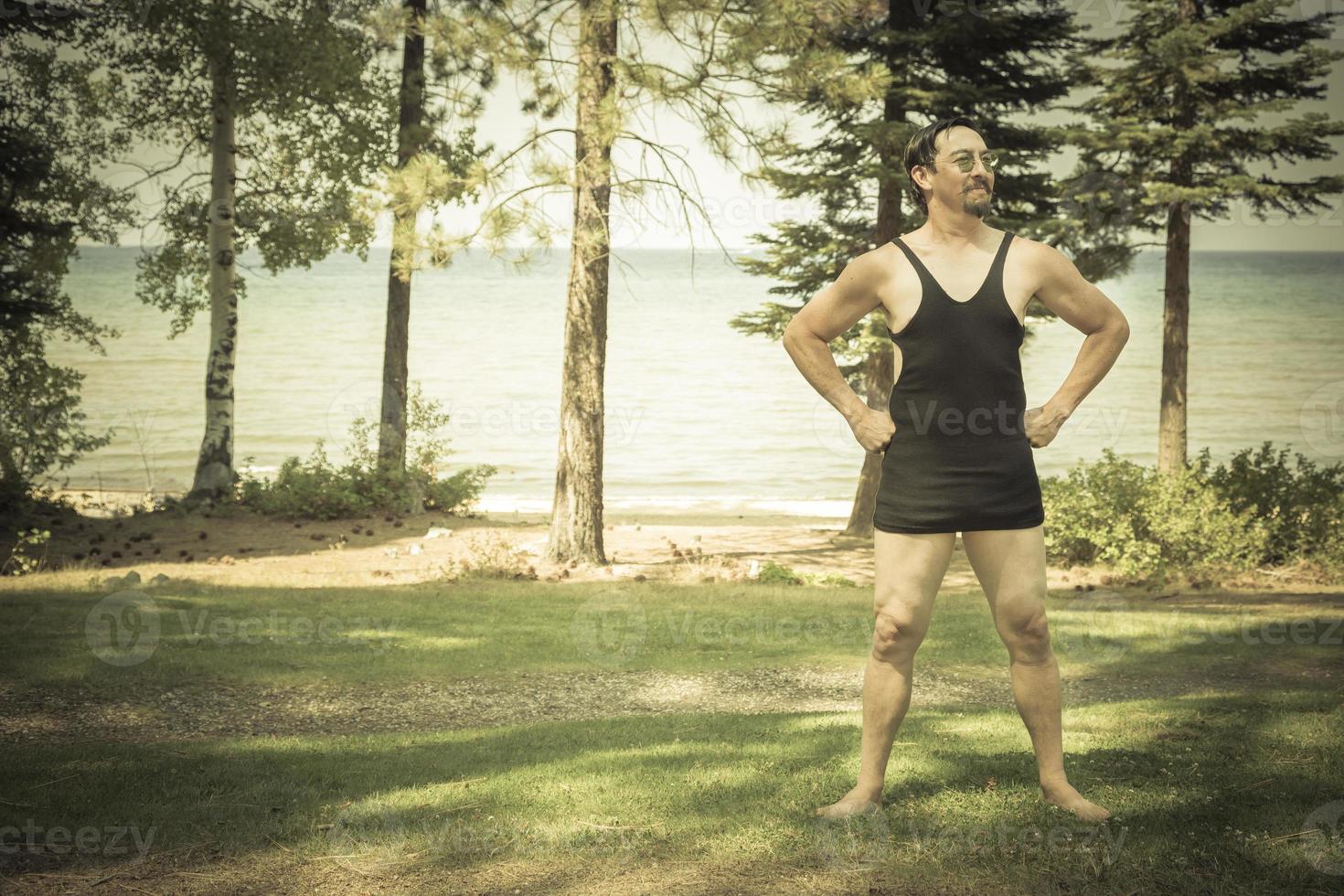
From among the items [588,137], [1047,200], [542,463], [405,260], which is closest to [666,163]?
[588,137]

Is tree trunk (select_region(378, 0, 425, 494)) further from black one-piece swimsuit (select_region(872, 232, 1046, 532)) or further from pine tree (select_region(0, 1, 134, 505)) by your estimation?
black one-piece swimsuit (select_region(872, 232, 1046, 532))

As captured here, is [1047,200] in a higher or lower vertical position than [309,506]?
higher

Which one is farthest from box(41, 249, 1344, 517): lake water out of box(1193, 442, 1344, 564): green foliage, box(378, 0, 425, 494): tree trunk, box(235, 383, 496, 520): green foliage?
box(1193, 442, 1344, 564): green foliage

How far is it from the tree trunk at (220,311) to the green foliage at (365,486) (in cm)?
53

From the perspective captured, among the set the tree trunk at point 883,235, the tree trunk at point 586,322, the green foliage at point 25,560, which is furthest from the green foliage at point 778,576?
the green foliage at point 25,560

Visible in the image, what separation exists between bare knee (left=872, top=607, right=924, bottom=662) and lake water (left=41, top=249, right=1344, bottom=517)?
264 inches

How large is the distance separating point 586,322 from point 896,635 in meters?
8.14

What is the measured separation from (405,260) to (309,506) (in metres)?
4.95

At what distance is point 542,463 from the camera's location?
27.6 m

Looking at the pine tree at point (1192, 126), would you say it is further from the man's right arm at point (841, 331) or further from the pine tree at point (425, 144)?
Answer: the man's right arm at point (841, 331)

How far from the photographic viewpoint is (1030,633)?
134 inches

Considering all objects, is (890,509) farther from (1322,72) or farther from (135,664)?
(1322,72)

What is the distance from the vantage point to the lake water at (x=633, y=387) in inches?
A: 1052

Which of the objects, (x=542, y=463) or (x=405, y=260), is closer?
(x=405, y=260)
